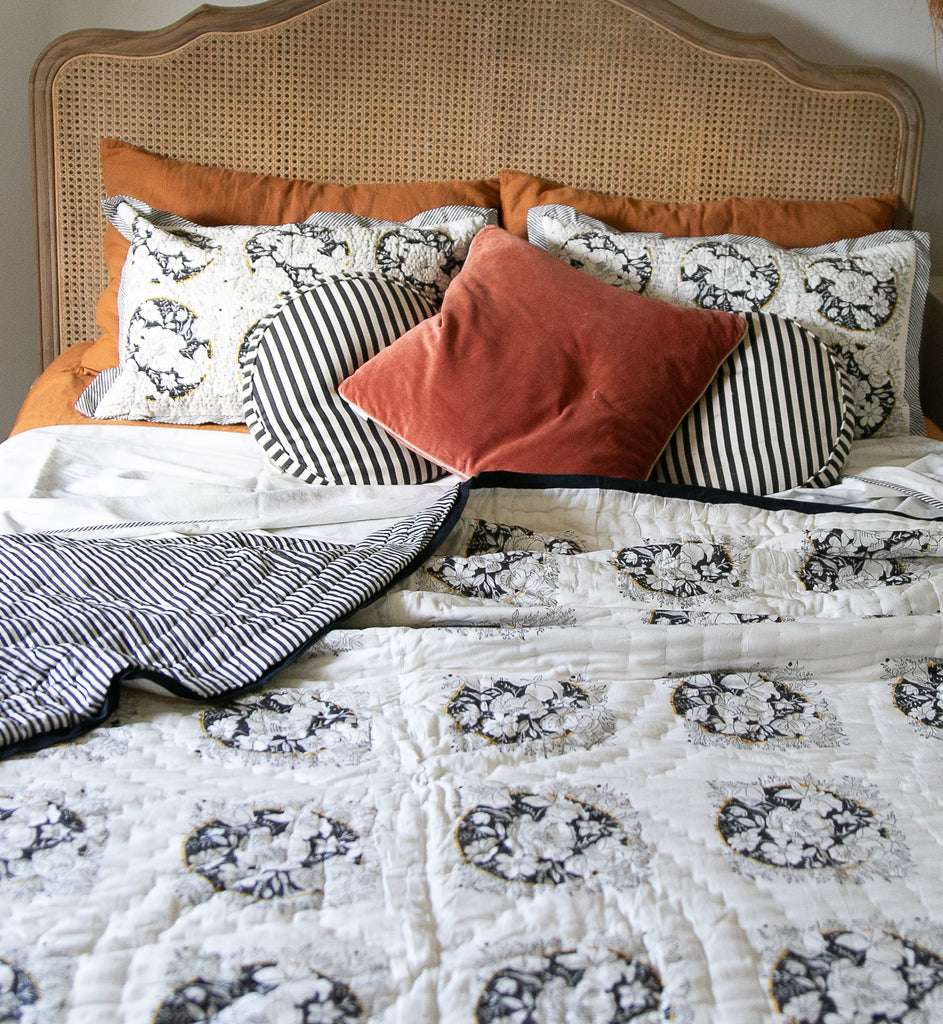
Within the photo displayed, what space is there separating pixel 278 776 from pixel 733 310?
4.00ft

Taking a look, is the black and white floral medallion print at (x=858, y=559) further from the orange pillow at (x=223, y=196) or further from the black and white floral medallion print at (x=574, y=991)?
the orange pillow at (x=223, y=196)

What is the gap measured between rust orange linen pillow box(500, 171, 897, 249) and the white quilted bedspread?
912mm

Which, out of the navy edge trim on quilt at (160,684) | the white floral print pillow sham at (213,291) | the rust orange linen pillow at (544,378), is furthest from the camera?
the white floral print pillow sham at (213,291)

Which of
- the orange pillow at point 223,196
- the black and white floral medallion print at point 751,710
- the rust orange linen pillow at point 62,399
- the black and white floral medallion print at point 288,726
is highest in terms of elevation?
the orange pillow at point 223,196

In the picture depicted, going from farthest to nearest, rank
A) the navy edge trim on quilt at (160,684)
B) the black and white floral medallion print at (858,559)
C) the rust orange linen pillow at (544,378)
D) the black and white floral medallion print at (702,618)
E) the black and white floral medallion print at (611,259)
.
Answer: the black and white floral medallion print at (611,259) → the rust orange linen pillow at (544,378) → the black and white floral medallion print at (858,559) → the black and white floral medallion print at (702,618) → the navy edge trim on quilt at (160,684)

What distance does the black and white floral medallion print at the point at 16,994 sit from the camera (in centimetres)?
53

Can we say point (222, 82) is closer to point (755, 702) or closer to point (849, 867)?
point (755, 702)

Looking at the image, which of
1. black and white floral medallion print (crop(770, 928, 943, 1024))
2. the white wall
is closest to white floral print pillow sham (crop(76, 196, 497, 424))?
the white wall

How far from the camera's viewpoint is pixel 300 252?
1674 millimetres

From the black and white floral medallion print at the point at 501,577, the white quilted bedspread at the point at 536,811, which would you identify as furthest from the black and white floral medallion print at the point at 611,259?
the black and white floral medallion print at the point at 501,577

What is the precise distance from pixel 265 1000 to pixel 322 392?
106 cm

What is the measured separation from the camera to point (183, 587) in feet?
3.34

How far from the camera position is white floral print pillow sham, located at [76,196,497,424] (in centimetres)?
163

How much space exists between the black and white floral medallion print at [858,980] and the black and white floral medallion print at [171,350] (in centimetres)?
132
